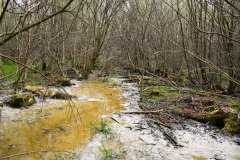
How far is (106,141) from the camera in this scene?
6.21m

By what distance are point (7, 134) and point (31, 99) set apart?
106 inches

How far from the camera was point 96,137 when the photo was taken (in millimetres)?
6406

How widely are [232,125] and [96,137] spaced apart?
10.0 ft

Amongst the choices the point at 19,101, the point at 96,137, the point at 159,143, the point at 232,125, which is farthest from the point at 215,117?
the point at 19,101

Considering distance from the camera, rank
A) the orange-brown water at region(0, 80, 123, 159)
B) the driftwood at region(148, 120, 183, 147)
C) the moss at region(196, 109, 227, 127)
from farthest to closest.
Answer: the moss at region(196, 109, 227, 127) → the driftwood at region(148, 120, 183, 147) → the orange-brown water at region(0, 80, 123, 159)

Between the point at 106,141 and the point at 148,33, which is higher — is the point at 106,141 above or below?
below

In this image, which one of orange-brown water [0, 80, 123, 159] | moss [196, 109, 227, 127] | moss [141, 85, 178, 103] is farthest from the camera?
moss [141, 85, 178, 103]

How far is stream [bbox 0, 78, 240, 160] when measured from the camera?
18.6ft

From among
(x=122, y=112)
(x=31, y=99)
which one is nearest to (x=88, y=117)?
(x=122, y=112)

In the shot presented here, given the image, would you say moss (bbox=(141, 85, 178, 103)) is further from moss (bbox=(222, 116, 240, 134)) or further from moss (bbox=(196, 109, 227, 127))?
moss (bbox=(222, 116, 240, 134))

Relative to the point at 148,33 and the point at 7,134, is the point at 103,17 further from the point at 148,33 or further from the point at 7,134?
the point at 7,134

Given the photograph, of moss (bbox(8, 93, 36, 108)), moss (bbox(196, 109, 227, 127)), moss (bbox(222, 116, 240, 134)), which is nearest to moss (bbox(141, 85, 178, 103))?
moss (bbox(196, 109, 227, 127))

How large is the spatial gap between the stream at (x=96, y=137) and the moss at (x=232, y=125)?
0.20 meters

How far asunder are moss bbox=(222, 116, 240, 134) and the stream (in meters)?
0.20
